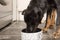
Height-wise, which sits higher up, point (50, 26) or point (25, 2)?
point (25, 2)

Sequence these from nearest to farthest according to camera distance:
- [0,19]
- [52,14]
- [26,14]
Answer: [26,14] < [52,14] < [0,19]

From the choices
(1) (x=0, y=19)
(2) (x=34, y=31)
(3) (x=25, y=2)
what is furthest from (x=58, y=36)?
(3) (x=25, y=2)

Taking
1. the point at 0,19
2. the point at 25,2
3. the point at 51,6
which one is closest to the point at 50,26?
the point at 51,6

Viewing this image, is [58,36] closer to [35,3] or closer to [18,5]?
[35,3]

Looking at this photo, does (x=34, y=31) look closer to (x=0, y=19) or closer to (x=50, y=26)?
(x=50, y=26)

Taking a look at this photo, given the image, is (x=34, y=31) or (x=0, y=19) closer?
(x=34, y=31)

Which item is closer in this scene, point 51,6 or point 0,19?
point 51,6

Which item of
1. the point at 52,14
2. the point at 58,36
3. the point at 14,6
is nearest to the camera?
the point at 58,36

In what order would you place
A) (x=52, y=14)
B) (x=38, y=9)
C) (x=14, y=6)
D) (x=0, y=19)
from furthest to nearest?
(x=14, y=6)
(x=0, y=19)
(x=52, y=14)
(x=38, y=9)

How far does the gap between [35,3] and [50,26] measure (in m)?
0.80

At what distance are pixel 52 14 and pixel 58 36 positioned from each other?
1.84ft

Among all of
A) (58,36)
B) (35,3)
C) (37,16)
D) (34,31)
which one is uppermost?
(35,3)

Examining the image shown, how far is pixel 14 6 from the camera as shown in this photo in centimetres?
366

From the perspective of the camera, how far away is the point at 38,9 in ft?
4.77
